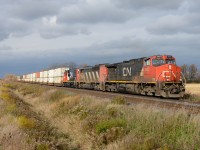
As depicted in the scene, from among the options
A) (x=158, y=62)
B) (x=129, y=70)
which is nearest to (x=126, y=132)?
(x=158, y=62)

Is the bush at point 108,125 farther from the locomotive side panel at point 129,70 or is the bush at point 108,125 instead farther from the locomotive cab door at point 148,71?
the locomotive side panel at point 129,70

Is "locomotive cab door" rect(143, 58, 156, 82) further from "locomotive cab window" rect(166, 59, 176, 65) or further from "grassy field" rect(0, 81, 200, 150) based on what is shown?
"grassy field" rect(0, 81, 200, 150)

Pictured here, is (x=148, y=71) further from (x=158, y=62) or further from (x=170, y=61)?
(x=170, y=61)

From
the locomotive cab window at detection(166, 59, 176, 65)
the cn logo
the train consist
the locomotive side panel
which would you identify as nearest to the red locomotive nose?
the train consist

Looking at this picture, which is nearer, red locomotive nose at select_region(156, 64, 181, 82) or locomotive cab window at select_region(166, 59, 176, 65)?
red locomotive nose at select_region(156, 64, 181, 82)

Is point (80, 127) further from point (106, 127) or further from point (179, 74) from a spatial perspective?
point (179, 74)

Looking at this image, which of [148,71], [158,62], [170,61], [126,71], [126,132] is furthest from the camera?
[126,71]

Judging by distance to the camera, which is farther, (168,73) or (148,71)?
(148,71)

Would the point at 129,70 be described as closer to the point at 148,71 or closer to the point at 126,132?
the point at 148,71

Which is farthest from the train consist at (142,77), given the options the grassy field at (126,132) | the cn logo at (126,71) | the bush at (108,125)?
the bush at (108,125)

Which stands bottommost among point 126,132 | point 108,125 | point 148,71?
point 126,132

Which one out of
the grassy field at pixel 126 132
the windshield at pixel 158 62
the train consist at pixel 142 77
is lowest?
the grassy field at pixel 126 132

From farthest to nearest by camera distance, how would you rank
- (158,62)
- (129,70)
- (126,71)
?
(126,71) → (129,70) → (158,62)

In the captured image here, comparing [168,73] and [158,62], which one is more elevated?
[158,62]
